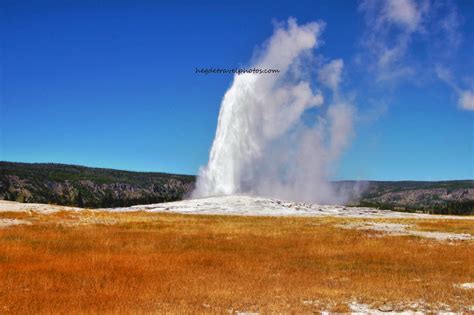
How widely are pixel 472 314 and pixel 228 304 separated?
21.5 ft

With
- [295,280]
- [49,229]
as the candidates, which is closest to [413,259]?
[295,280]

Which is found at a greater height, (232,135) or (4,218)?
(232,135)

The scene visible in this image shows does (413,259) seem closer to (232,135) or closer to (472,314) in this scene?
(472,314)

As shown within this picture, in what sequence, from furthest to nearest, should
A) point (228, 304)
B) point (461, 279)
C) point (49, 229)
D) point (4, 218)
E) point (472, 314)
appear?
point (4, 218) → point (49, 229) → point (461, 279) → point (228, 304) → point (472, 314)

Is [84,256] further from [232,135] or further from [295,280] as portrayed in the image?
[232,135]

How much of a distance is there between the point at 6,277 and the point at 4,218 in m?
25.7

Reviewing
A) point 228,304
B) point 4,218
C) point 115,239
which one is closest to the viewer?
point 228,304

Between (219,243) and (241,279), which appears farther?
(219,243)

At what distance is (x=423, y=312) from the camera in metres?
13.9

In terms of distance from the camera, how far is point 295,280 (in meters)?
18.6

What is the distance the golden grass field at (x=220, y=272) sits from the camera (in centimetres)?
1457

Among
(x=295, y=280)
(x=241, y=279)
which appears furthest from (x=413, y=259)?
(x=241, y=279)

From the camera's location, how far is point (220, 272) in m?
20.1

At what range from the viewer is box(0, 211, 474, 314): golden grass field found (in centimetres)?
1457
